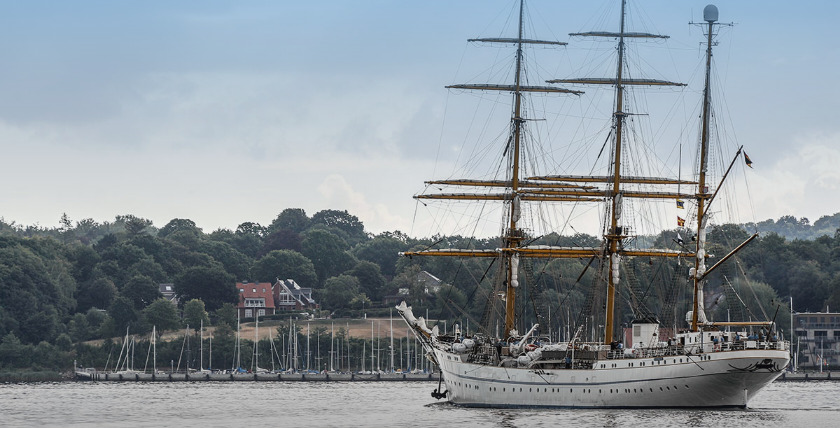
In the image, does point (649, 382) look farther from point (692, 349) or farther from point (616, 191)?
point (616, 191)

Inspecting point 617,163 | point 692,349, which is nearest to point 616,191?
point 617,163

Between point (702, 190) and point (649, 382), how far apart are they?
22084 millimetres

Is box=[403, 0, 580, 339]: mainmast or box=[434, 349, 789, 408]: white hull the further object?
box=[403, 0, 580, 339]: mainmast

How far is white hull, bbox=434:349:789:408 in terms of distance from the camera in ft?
403

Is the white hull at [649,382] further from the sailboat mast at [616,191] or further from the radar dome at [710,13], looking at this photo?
the radar dome at [710,13]

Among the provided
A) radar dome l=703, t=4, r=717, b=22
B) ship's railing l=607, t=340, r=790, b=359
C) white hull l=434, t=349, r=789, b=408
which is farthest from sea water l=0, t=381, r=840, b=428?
radar dome l=703, t=4, r=717, b=22

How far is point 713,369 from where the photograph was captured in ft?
404

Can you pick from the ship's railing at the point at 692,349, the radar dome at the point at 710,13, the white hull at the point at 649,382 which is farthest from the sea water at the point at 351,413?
the radar dome at the point at 710,13

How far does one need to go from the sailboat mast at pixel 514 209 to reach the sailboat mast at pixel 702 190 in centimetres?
2101

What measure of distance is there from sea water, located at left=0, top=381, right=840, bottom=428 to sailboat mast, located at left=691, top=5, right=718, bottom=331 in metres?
10.9

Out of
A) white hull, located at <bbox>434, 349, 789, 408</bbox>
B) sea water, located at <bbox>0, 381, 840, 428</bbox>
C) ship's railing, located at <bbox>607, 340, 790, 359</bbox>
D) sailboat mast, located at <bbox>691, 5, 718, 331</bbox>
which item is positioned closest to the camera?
sea water, located at <bbox>0, 381, 840, 428</bbox>

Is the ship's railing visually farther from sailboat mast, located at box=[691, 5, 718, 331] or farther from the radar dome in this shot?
the radar dome

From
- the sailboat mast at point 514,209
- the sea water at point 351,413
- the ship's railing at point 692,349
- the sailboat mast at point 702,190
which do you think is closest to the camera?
the sea water at point 351,413

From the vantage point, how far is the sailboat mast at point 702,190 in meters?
134
